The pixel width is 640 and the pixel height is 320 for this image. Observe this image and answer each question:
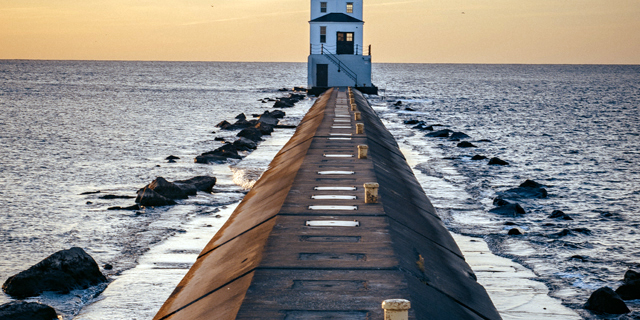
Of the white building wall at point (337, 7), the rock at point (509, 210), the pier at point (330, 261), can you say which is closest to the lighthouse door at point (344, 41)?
the white building wall at point (337, 7)

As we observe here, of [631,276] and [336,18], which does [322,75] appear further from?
[631,276]

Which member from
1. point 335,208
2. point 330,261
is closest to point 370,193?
point 335,208

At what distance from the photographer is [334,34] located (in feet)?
221

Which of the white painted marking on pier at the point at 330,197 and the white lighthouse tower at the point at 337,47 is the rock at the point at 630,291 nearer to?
the white painted marking on pier at the point at 330,197

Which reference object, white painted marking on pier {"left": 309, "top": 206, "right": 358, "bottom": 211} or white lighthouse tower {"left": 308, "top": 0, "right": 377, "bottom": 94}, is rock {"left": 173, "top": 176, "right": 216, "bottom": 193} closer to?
white painted marking on pier {"left": 309, "top": 206, "right": 358, "bottom": 211}

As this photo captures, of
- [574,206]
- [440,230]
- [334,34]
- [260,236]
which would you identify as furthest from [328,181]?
[334,34]

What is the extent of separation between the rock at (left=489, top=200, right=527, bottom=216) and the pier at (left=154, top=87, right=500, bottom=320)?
648 cm

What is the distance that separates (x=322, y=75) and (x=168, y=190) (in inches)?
1993

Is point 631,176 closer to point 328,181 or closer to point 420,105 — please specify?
point 328,181

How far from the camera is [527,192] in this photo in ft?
76.9

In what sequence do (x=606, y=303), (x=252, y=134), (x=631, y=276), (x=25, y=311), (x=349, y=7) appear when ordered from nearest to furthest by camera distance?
(x=25, y=311), (x=606, y=303), (x=631, y=276), (x=252, y=134), (x=349, y=7)

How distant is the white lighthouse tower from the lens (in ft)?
220

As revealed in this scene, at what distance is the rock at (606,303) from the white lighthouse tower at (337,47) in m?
57.6

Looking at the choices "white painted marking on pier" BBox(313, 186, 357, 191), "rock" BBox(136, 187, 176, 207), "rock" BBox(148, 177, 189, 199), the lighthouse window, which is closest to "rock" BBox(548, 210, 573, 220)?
"white painted marking on pier" BBox(313, 186, 357, 191)
